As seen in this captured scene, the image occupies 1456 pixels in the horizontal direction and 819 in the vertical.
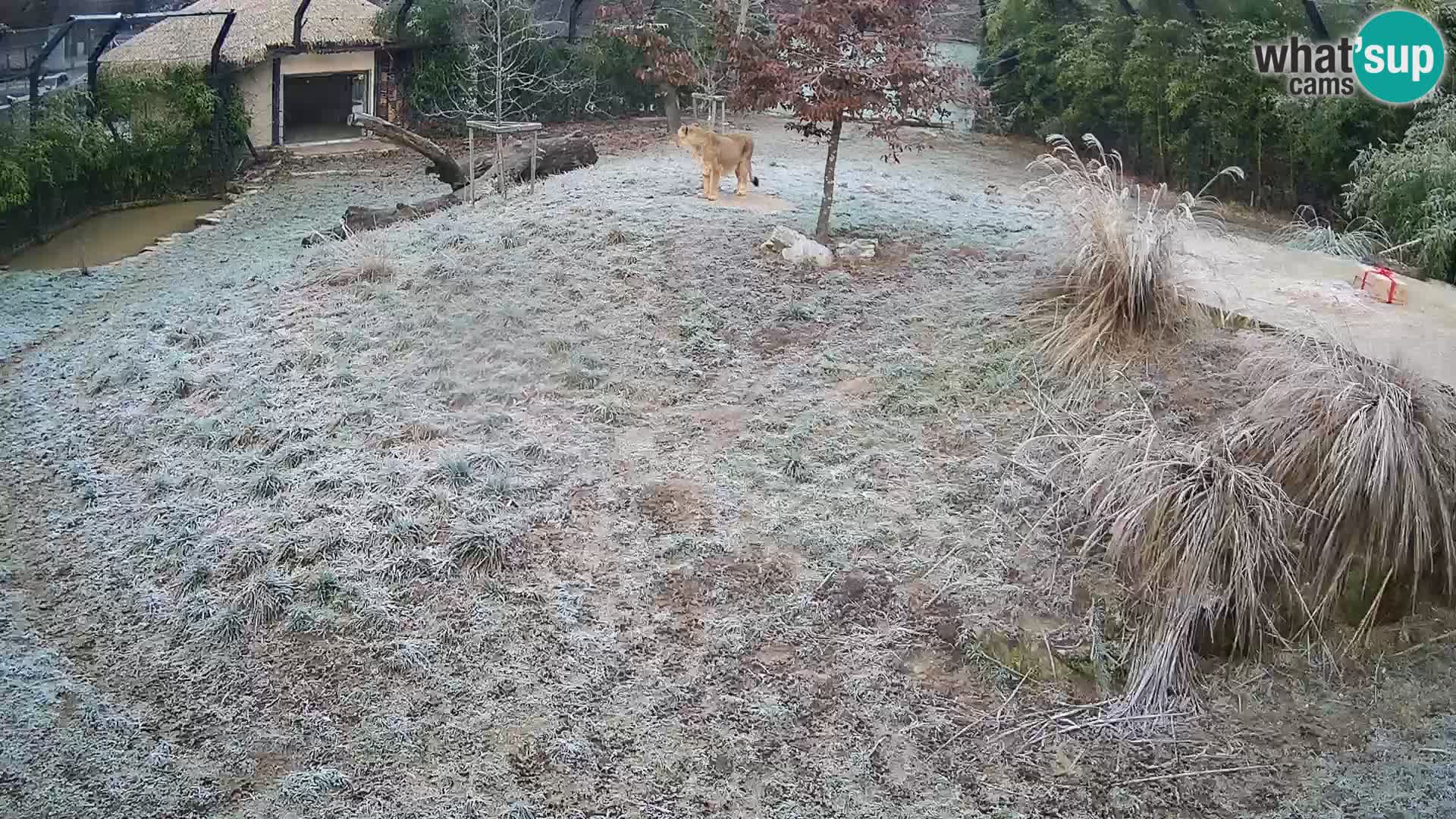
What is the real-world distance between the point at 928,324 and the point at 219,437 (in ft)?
11.8

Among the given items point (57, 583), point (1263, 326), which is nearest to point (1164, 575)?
point (1263, 326)

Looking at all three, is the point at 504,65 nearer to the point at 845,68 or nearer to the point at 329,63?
the point at 329,63

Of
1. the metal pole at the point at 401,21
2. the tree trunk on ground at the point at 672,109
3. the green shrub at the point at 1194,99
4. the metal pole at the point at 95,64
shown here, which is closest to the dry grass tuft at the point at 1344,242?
the green shrub at the point at 1194,99

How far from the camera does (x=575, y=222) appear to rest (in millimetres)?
8211

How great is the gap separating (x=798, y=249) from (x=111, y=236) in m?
6.59

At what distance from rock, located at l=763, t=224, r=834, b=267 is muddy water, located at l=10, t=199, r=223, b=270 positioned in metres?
5.53

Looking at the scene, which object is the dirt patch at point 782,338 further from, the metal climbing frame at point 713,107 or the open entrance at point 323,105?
the open entrance at point 323,105

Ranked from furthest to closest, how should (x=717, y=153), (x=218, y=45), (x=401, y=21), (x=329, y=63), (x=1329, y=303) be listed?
(x=401, y=21) < (x=329, y=63) < (x=218, y=45) < (x=717, y=153) < (x=1329, y=303)

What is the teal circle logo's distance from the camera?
9.27 m

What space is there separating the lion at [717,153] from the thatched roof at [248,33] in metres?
6.60

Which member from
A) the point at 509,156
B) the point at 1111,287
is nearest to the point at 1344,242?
the point at 1111,287

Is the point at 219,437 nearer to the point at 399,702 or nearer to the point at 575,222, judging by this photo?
the point at 399,702

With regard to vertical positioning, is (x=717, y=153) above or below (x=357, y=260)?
above

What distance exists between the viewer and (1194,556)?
13.6 ft
